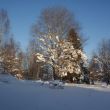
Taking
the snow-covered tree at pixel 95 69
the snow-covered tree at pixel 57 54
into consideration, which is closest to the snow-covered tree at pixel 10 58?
the snow-covered tree at pixel 57 54

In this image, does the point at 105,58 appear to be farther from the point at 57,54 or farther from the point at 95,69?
the point at 57,54

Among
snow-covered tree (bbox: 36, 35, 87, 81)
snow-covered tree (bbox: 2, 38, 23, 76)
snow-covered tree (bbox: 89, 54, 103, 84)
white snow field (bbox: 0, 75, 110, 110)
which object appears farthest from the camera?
snow-covered tree (bbox: 89, 54, 103, 84)

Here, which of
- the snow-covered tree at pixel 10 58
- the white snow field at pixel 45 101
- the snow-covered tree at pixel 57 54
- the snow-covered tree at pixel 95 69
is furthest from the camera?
the snow-covered tree at pixel 95 69

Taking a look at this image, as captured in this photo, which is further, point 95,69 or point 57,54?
point 95,69

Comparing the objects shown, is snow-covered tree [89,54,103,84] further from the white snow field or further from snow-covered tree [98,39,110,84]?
the white snow field

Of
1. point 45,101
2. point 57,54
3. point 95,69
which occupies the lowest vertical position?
point 45,101

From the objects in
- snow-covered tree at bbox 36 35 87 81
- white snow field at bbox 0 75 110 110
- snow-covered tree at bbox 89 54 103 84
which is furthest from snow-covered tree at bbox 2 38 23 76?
white snow field at bbox 0 75 110 110

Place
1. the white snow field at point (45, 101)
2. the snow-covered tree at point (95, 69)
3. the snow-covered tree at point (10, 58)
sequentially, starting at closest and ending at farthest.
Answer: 1. the white snow field at point (45, 101)
2. the snow-covered tree at point (10, 58)
3. the snow-covered tree at point (95, 69)

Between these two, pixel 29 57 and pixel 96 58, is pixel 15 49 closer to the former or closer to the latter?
pixel 29 57

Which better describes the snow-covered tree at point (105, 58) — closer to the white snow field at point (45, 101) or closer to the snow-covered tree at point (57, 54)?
the snow-covered tree at point (57, 54)

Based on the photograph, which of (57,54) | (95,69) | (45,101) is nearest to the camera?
(45,101)

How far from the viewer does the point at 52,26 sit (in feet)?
129

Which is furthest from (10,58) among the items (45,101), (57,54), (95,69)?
(45,101)

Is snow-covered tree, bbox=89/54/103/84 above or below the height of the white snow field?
above
